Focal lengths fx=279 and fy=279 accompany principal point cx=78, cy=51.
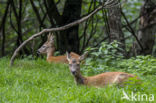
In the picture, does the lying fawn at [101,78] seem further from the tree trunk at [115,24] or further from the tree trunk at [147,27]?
the tree trunk at [147,27]

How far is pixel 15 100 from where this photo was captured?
15.2 ft

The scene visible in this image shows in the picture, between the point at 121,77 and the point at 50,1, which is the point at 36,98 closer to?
the point at 121,77

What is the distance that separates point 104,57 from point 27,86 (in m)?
3.56

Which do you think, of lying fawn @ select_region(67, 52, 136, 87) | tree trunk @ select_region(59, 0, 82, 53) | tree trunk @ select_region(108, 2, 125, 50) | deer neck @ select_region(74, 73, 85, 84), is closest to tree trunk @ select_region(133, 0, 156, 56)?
tree trunk @ select_region(108, 2, 125, 50)

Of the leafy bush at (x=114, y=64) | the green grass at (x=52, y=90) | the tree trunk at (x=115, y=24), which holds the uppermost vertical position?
the tree trunk at (x=115, y=24)

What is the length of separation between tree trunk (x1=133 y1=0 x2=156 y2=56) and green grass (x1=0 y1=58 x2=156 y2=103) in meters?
5.19

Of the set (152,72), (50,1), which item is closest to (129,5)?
(50,1)

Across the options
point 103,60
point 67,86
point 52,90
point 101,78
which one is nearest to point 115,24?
point 103,60

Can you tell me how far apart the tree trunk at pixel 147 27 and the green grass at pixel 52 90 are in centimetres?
519

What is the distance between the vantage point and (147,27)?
39.5 ft

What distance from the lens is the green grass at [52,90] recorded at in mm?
4570

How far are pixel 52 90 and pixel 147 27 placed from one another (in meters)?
7.68

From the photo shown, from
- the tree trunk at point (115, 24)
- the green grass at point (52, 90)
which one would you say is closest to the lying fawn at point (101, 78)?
the green grass at point (52, 90)

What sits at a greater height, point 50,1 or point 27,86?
point 50,1
